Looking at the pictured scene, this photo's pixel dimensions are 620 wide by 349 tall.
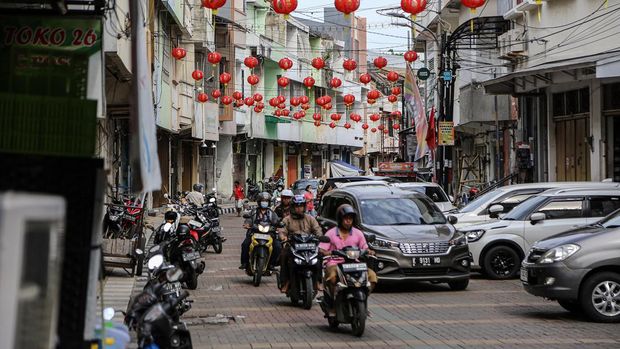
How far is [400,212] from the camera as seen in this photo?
61.6ft

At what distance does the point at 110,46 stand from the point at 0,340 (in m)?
13.5

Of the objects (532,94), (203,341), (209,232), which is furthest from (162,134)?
(203,341)

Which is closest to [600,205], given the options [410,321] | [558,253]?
[558,253]

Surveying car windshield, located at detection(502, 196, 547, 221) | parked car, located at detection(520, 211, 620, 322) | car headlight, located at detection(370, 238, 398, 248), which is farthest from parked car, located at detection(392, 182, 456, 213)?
parked car, located at detection(520, 211, 620, 322)

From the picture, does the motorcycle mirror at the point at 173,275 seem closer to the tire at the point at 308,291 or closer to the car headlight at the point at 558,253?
the tire at the point at 308,291

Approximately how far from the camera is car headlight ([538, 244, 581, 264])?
14031 mm

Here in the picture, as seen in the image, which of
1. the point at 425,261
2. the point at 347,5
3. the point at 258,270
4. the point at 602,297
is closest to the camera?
the point at 602,297

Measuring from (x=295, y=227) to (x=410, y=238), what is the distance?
2293 mm

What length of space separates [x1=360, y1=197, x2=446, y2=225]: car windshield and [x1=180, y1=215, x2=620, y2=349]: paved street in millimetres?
1141

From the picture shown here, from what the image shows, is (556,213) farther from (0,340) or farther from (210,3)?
(0,340)

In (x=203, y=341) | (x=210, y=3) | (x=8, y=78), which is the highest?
(x=210, y=3)

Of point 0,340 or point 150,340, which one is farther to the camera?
point 150,340

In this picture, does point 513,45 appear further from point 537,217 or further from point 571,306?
point 571,306

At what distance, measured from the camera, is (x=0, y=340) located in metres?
3.77
